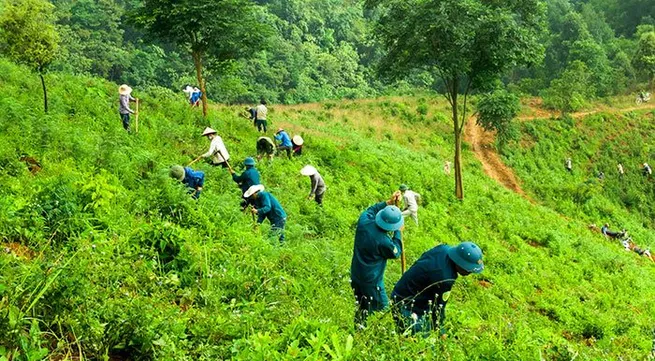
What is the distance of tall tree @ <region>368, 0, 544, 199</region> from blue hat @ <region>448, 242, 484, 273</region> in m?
11.4

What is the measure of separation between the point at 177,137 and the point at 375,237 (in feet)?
32.7

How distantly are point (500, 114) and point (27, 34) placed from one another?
76.1 ft

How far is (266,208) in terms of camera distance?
8.16 m

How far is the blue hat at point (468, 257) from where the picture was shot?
490 centimetres

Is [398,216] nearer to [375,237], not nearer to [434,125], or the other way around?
[375,237]

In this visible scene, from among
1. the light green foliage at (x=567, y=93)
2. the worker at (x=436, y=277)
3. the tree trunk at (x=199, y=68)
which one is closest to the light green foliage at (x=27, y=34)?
the tree trunk at (x=199, y=68)

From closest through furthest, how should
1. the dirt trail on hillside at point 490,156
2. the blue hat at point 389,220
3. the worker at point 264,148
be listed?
the blue hat at point 389,220, the worker at point 264,148, the dirt trail on hillside at point 490,156

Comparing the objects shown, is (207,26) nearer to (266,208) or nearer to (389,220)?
(266,208)

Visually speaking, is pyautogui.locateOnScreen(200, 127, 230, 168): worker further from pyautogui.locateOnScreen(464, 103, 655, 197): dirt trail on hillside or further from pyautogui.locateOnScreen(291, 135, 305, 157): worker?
pyautogui.locateOnScreen(464, 103, 655, 197): dirt trail on hillside

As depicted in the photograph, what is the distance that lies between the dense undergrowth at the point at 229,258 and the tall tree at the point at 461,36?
3.78 m

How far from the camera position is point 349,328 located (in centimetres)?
465

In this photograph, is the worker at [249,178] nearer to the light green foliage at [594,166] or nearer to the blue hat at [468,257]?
the blue hat at [468,257]

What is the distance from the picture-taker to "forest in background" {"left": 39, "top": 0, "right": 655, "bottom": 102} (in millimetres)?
45906

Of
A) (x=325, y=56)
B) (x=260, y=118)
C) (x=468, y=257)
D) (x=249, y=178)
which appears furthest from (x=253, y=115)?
(x=325, y=56)
